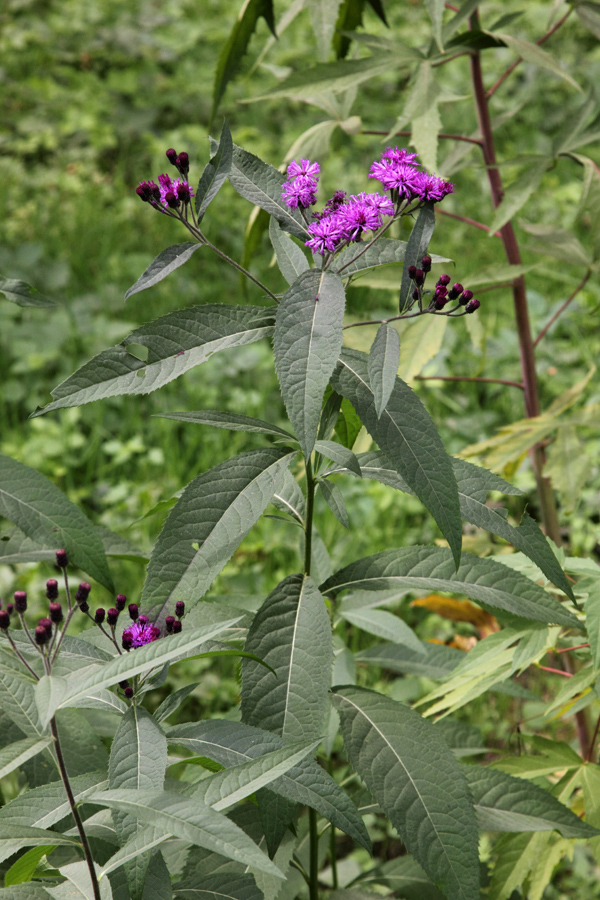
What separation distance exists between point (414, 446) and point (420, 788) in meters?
0.44

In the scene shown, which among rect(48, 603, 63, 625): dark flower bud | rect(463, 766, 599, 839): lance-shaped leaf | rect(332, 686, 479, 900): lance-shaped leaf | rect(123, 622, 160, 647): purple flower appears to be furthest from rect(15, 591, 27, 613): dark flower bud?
rect(463, 766, 599, 839): lance-shaped leaf

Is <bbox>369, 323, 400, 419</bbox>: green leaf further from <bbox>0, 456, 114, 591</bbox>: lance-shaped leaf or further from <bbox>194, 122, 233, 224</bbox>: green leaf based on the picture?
<bbox>0, 456, 114, 591</bbox>: lance-shaped leaf

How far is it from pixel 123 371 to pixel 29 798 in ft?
1.69

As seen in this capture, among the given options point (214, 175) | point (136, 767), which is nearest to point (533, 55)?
point (214, 175)

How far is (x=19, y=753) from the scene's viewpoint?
80 centimetres

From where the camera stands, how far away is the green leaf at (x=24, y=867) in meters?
0.90

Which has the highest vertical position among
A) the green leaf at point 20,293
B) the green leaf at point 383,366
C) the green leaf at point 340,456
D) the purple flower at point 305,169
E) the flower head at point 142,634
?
the purple flower at point 305,169

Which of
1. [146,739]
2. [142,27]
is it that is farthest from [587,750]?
[142,27]

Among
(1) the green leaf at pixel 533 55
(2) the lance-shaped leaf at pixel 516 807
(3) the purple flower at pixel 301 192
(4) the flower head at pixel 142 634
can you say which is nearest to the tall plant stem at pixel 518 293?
(1) the green leaf at pixel 533 55

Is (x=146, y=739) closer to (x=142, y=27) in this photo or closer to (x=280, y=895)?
(x=280, y=895)

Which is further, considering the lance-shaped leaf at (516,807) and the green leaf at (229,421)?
the lance-shaped leaf at (516,807)

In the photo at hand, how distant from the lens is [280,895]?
4.05 feet

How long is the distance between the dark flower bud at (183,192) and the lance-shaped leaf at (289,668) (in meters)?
0.52

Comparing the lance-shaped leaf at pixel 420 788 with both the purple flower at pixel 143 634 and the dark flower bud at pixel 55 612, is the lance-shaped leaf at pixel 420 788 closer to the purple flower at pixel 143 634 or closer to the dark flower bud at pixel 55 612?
the purple flower at pixel 143 634
